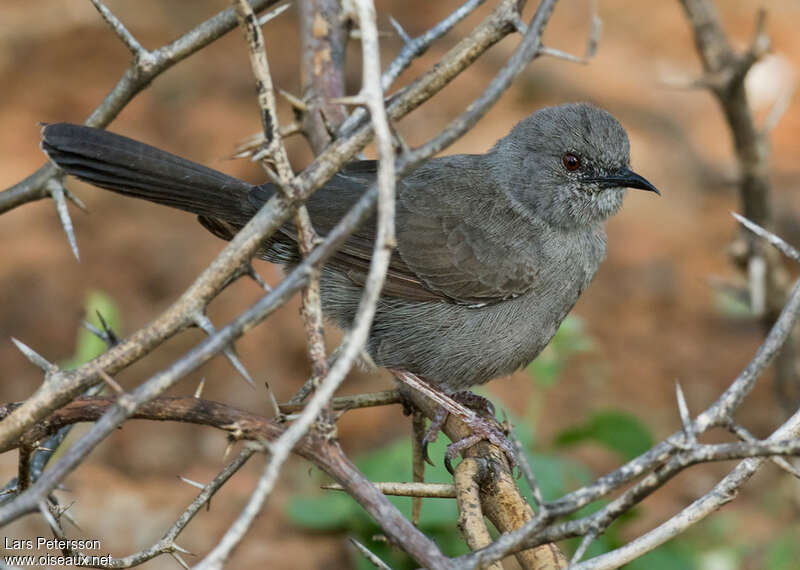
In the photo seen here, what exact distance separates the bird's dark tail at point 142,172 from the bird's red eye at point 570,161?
58.5 inches

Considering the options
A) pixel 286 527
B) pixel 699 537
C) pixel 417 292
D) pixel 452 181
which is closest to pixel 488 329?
pixel 417 292

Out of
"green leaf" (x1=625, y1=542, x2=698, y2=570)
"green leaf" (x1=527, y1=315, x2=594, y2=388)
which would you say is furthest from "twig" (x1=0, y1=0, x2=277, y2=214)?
"green leaf" (x1=625, y1=542, x2=698, y2=570)

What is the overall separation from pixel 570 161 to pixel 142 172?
6.44ft

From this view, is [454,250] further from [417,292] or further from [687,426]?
[687,426]

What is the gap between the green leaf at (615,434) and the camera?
4.90 metres

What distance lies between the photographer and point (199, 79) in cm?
902

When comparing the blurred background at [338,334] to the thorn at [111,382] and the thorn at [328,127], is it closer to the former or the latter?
the thorn at [328,127]

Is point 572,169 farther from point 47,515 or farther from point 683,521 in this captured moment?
point 47,515

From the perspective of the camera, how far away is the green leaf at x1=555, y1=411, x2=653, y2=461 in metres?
4.90

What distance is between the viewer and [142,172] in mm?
3322

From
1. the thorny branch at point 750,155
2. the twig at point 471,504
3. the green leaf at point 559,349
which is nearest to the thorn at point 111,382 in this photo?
the twig at point 471,504

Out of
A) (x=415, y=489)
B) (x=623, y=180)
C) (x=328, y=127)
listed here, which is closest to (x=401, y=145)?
(x=328, y=127)

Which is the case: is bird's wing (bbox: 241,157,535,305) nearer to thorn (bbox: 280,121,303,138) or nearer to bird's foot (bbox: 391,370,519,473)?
thorn (bbox: 280,121,303,138)

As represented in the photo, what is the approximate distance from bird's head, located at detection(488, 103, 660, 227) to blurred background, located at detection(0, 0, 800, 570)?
0.58 meters
